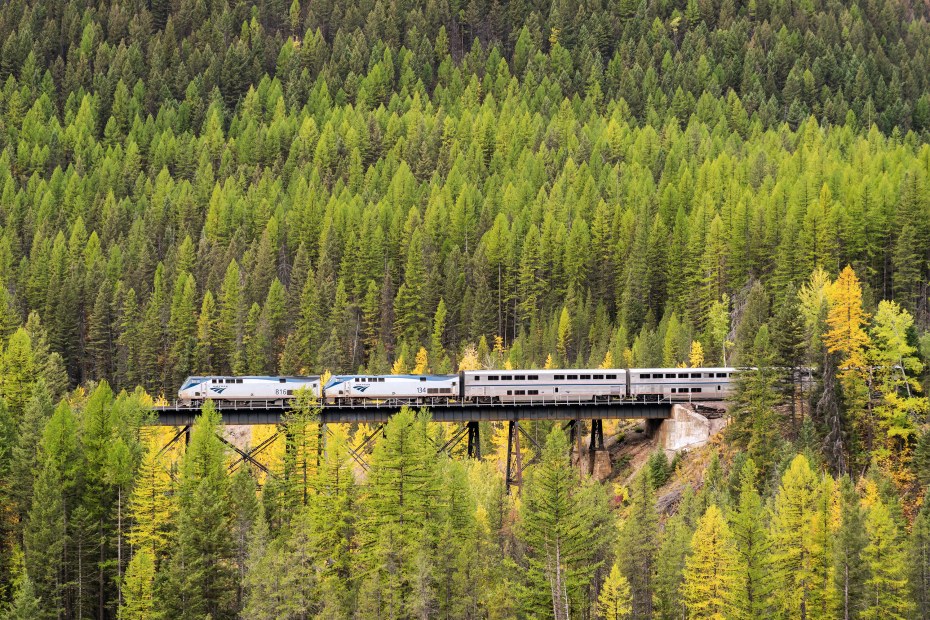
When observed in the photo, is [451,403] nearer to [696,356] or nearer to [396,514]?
[396,514]

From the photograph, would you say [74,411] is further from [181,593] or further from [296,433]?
[181,593]

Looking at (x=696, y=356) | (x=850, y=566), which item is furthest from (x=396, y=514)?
(x=696, y=356)

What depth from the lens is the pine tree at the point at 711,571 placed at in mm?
77562

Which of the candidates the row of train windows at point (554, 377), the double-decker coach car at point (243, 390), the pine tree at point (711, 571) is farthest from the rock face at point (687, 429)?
the double-decker coach car at point (243, 390)

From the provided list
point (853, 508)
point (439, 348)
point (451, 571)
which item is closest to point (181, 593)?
point (451, 571)

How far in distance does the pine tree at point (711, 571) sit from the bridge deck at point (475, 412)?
2675 centimetres

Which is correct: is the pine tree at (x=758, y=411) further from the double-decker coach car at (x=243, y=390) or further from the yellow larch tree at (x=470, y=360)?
the yellow larch tree at (x=470, y=360)

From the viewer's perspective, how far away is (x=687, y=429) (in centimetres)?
10375

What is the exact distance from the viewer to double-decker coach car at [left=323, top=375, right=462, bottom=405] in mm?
108312

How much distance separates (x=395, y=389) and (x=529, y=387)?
9.97 m

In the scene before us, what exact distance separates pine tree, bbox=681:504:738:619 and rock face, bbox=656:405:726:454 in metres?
22.8

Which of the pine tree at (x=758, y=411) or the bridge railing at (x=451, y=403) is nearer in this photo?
the pine tree at (x=758, y=411)

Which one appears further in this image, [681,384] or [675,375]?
[675,375]

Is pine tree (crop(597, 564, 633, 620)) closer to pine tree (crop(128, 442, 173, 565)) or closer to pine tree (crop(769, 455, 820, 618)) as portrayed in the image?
pine tree (crop(769, 455, 820, 618))
